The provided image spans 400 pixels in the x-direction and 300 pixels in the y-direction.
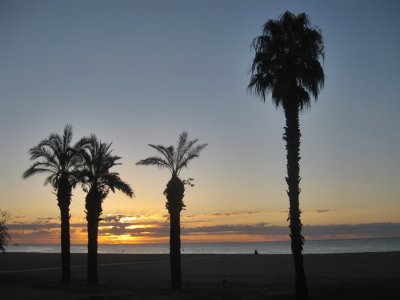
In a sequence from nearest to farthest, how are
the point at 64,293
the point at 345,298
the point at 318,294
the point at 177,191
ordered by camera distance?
the point at 345,298 < the point at 318,294 < the point at 64,293 < the point at 177,191

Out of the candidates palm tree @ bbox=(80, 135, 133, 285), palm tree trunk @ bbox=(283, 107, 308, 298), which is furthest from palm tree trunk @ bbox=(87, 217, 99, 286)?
palm tree trunk @ bbox=(283, 107, 308, 298)

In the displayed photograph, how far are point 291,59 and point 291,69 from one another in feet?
1.59

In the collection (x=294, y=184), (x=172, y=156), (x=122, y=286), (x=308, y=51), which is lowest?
(x=122, y=286)

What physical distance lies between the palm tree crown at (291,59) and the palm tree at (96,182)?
40.6 feet

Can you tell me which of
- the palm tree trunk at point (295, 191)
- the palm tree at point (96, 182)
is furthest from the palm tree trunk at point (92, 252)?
the palm tree trunk at point (295, 191)

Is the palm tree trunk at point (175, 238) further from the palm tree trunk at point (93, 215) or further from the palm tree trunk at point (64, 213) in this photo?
the palm tree trunk at point (64, 213)

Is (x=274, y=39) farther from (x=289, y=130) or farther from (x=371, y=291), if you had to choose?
(x=371, y=291)

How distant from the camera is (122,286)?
29125mm

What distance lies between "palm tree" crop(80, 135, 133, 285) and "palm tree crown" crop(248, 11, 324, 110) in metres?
12.4

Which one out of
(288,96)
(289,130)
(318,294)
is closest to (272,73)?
(288,96)

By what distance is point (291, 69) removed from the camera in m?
22.6

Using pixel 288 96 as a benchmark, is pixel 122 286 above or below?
below

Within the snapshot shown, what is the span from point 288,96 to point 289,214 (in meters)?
5.64

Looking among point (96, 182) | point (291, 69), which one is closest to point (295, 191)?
point (291, 69)
